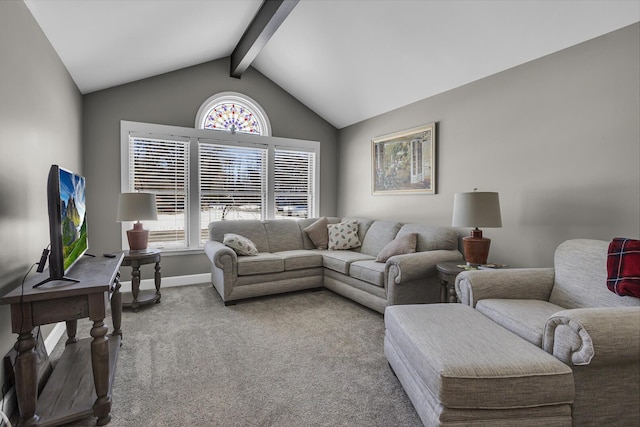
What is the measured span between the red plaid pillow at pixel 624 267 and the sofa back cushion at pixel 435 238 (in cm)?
152

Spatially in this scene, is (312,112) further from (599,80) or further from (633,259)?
(633,259)

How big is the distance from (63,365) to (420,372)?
7.52 feet

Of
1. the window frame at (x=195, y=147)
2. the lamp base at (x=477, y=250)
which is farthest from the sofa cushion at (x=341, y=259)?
the window frame at (x=195, y=147)

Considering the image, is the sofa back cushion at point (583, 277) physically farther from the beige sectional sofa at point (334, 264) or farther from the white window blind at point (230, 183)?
the white window blind at point (230, 183)

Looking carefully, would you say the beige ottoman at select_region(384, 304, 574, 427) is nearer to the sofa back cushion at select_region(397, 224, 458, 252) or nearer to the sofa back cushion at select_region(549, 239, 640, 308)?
the sofa back cushion at select_region(549, 239, 640, 308)

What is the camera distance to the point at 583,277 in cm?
209

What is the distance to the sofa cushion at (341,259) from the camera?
146 inches

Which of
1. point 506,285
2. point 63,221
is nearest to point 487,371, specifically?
point 506,285

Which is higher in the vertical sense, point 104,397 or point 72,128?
point 72,128

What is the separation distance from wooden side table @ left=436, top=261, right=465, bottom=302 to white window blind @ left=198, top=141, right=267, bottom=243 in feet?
9.87

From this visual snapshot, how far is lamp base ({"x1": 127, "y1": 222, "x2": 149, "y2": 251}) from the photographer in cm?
355

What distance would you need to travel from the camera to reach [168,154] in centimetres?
435

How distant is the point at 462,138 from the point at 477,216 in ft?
3.87

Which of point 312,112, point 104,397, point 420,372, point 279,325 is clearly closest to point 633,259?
point 420,372
